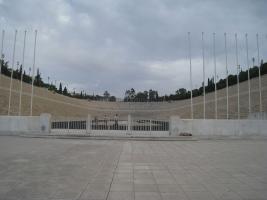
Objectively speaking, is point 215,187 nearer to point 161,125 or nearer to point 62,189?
point 62,189

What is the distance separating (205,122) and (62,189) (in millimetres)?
16994

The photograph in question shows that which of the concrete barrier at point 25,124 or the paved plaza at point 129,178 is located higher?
the concrete barrier at point 25,124

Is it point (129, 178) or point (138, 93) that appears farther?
point (138, 93)

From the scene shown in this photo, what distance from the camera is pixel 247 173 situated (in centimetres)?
797

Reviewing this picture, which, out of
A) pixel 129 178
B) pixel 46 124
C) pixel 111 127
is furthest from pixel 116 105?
pixel 129 178

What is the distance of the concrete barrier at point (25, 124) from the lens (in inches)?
840

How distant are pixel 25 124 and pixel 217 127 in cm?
1539

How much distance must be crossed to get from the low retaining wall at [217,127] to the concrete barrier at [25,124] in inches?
391

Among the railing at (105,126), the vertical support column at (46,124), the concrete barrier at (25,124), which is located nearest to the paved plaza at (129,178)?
the vertical support column at (46,124)

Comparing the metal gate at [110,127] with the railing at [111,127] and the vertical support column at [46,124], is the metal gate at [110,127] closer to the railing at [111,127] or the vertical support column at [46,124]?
the railing at [111,127]

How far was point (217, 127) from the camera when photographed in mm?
21391

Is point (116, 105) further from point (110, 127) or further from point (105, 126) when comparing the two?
point (105, 126)

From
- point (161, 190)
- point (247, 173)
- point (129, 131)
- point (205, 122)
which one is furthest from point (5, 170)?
point (205, 122)

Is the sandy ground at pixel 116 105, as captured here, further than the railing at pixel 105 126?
Yes
